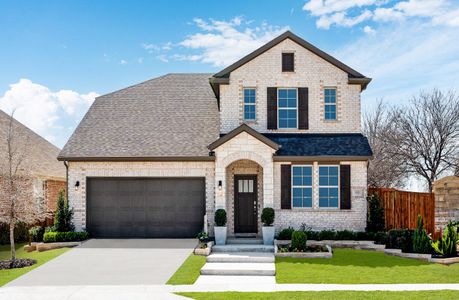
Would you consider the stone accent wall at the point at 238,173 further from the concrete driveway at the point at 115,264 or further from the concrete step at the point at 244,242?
the concrete driveway at the point at 115,264

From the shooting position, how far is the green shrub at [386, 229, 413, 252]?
17.3 meters

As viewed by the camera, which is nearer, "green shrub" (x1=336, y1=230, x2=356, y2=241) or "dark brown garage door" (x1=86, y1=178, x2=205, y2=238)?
"green shrub" (x1=336, y1=230, x2=356, y2=241)

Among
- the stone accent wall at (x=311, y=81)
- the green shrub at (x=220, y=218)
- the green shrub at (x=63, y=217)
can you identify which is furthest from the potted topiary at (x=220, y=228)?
the green shrub at (x=63, y=217)

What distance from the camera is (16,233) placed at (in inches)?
853

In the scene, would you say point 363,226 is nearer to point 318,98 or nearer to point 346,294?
point 318,98

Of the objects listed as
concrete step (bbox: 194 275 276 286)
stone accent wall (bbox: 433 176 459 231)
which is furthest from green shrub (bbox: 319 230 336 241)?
concrete step (bbox: 194 275 276 286)

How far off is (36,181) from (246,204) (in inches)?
470

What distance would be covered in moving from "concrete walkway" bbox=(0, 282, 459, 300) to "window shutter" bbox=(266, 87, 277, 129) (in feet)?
29.5

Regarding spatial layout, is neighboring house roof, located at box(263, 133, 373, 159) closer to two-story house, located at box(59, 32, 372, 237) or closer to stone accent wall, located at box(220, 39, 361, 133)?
two-story house, located at box(59, 32, 372, 237)

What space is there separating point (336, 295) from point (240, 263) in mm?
4912

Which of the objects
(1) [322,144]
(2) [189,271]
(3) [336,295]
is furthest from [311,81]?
(3) [336,295]

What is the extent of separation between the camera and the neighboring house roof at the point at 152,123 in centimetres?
2034

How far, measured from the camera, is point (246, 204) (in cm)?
2028

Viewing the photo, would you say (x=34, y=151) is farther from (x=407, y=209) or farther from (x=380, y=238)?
(x=407, y=209)
